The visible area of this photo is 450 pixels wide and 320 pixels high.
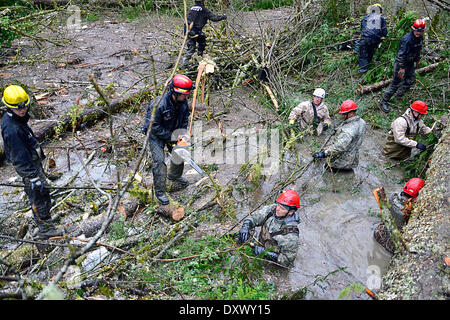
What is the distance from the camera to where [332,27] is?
9055 mm

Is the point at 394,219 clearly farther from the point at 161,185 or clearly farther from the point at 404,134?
the point at 161,185

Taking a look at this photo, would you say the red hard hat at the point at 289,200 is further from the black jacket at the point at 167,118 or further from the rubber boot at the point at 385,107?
the rubber boot at the point at 385,107

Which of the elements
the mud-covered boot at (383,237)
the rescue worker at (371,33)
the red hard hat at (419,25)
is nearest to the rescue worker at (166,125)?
the mud-covered boot at (383,237)

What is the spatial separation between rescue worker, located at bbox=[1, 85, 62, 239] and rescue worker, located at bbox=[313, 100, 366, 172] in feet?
13.3

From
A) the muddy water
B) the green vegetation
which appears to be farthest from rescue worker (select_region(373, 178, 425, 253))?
the green vegetation

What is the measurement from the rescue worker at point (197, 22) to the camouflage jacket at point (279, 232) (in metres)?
4.87

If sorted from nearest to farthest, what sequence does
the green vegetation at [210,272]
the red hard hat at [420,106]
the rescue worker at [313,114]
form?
1. the green vegetation at [210,272]
2. the red hard hat at [420,106]
3. the rescue worker at [313,114]

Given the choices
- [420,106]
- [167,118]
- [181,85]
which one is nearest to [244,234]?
[167,118]

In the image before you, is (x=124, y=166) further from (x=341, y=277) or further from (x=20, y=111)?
(x=341, y=277)

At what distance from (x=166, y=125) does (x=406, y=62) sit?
505cm

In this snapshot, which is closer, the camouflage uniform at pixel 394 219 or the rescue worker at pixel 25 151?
the rescue worker at pixel 25 151

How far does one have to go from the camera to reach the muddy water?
4.10m

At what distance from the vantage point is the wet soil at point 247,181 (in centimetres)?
441

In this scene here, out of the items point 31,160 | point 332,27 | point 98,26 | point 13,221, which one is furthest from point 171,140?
point 98,26
